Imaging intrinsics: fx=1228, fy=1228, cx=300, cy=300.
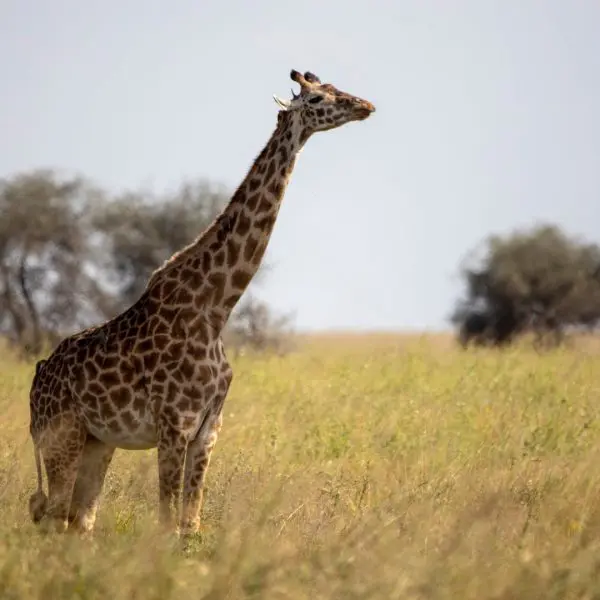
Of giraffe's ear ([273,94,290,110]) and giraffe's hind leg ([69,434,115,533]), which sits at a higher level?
giraffe's ear ([273,94,290,110])

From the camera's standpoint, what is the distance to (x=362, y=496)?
25.1ft

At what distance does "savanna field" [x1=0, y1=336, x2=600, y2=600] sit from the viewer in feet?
16.1

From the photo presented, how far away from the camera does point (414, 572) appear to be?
4883mm

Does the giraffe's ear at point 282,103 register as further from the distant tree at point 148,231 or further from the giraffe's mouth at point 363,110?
the distant tree at point 148,231

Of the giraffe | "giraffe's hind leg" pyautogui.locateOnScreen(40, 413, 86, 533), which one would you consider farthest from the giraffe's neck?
"giraffe's hind leg" pyautogui.locateOnScreen(40, 413, 86, 533)

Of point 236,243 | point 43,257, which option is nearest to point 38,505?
point 236,243

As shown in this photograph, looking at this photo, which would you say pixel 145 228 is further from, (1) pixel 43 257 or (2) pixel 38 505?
(2) pixel 38 505

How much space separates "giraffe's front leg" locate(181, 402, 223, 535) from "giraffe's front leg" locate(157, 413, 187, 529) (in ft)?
0.23

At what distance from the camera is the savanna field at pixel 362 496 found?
491 centimetres

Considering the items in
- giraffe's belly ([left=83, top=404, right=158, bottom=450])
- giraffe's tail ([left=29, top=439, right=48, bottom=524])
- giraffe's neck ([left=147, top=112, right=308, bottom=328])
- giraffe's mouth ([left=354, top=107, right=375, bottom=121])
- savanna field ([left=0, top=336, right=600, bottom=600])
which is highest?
giraffe's mouth ([left=354, top=107, right=375, bottom=121])

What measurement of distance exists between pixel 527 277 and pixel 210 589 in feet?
104

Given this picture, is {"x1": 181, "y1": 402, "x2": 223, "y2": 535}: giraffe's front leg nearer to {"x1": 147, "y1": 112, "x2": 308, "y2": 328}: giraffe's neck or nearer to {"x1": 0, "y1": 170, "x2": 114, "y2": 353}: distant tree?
{"x1": 147, "y1": 112, "x2": 308, "y2": 328}: giraffe's neck

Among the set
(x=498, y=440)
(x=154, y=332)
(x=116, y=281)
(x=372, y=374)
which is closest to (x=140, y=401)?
(x=154, y=332)

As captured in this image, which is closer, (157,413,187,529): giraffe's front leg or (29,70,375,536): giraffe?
(157,413,187,529): giraffe's front leg
